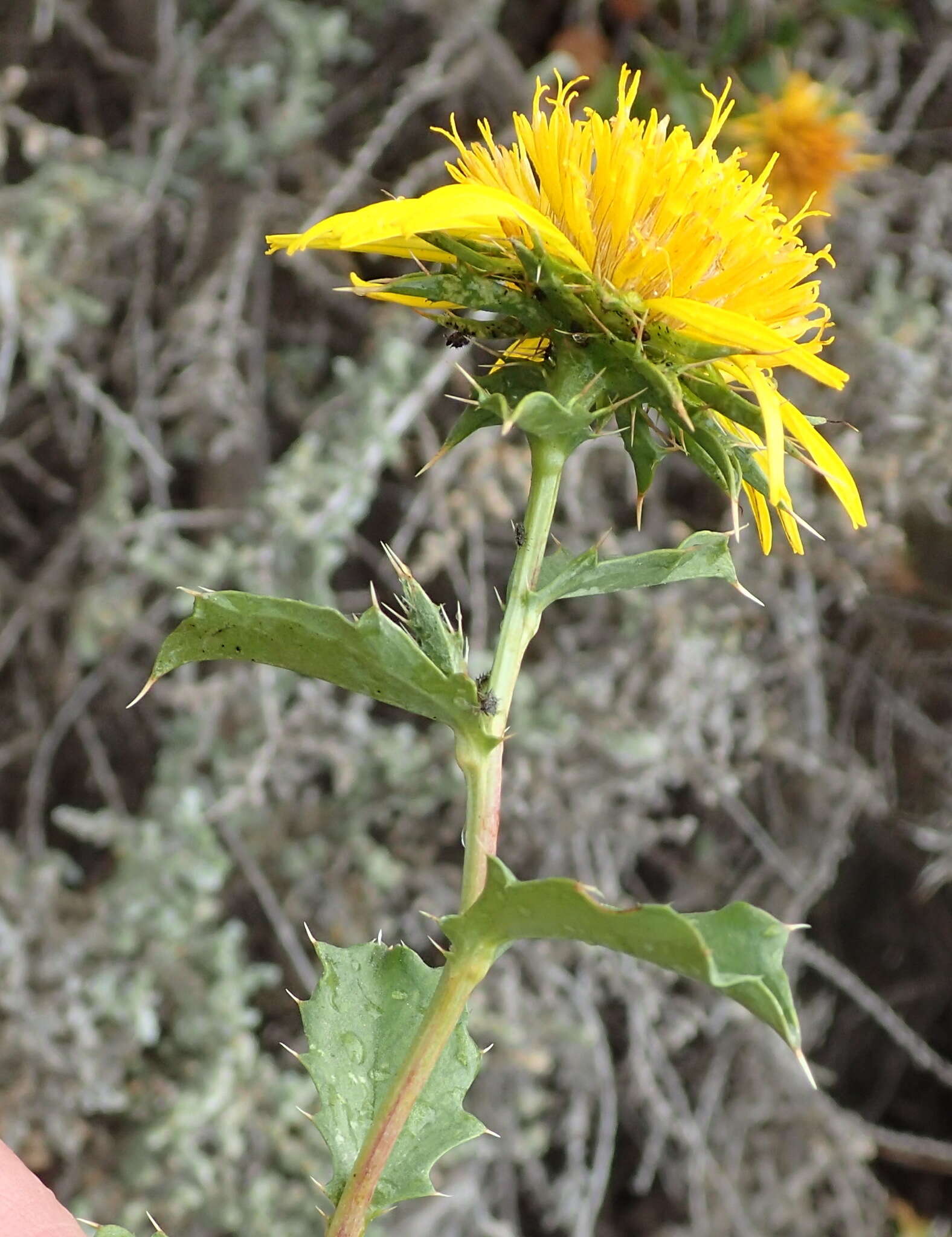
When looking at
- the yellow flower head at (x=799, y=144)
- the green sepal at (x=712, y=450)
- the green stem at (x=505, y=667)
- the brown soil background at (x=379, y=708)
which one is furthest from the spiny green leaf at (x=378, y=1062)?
the yellow flower head at (x=799, y=144)

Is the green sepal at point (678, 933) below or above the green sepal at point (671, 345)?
below

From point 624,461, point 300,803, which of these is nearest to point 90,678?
point 300,803

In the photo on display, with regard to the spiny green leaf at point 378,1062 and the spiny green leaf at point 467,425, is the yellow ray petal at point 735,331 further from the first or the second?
the spiny green leaf at point 378,1062

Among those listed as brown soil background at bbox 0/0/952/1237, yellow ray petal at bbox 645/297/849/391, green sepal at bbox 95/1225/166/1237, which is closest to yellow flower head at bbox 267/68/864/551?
yellow ray petal at bbox 645/297/849/391

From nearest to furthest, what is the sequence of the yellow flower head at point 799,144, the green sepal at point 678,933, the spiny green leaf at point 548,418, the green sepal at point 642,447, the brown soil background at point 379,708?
the green sepal at point 678,933
the spiny green leaf at point 548,418
the green sepal at point 642,447
the brown soil background at point 379,708
the yellow flower head at point 799,144

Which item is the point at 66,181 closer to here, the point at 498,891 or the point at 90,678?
the point at 90,678

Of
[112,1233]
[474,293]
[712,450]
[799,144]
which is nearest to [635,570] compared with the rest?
[712,450]

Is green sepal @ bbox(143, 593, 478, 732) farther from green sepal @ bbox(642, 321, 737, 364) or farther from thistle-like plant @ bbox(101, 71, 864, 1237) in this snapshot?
green sepal @ bbox(642, 321, 737, 364)
